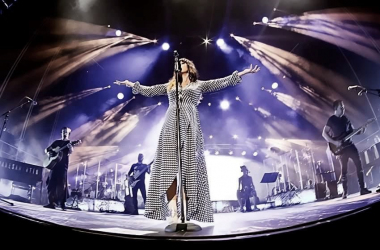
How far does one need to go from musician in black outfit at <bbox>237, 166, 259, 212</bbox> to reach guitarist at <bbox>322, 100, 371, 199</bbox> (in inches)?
33.8

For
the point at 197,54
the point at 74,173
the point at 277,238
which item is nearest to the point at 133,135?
the point at 74,173

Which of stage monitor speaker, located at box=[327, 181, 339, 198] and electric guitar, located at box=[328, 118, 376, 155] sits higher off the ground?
electric guitar, located at box=[328, 118, 376, 155]

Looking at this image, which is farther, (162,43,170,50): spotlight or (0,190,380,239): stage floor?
(162,43,170,50): spotlight

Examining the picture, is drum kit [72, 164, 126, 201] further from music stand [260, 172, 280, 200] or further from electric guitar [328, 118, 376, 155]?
electric guitar [328, 118, 376, 155]

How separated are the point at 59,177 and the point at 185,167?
153 centimetres

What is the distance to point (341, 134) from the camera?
2805 mm

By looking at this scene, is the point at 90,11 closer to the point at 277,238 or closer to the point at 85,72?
the point at 85,72

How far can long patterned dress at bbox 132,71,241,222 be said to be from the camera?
1995mm

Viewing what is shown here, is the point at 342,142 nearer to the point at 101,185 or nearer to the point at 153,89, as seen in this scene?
the point at 153,89

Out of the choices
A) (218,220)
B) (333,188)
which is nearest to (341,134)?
(333,188)

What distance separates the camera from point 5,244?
149cm

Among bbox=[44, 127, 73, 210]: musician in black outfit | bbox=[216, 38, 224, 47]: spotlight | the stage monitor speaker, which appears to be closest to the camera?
the stage monitor speaker

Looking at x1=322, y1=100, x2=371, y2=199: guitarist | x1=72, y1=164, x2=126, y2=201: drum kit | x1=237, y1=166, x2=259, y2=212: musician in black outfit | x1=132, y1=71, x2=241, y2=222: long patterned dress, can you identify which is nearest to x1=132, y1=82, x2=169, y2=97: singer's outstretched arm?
x1=132, y1=71, x2=241, y2=222: long patterned dress

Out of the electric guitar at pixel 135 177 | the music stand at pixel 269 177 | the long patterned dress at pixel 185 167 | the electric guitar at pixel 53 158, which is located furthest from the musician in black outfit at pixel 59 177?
the music stand at pixel 269 177
